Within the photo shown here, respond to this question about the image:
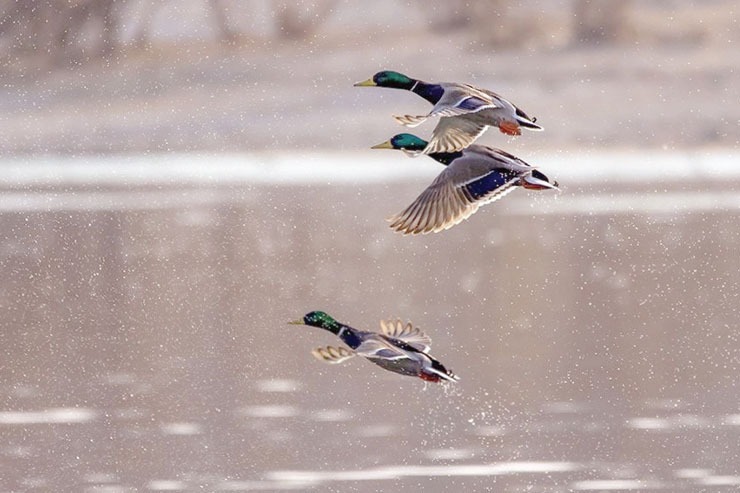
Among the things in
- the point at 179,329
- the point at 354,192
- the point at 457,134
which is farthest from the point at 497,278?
the point at 457,134

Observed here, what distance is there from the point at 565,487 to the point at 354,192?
9.69 metres

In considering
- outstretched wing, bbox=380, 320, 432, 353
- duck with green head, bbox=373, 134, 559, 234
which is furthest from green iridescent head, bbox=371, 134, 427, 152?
outstretched wing, bbox=380, 320, 432, 353

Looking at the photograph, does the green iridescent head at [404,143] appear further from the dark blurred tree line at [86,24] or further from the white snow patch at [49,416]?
the dark blurred tree line at [86,24]

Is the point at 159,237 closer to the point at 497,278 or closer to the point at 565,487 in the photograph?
the point at 497,278

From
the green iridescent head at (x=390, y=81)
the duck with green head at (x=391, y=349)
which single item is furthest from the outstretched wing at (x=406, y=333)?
the green iridescent head at (x=390, y=81)

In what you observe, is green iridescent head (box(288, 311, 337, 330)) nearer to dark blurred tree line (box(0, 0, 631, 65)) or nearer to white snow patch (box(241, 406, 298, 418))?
white snow patch (box(241, 406, 298, 418))

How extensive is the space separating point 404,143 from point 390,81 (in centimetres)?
13

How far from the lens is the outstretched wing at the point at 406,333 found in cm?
329

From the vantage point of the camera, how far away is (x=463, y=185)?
3.18 metres

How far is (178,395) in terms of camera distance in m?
6.23

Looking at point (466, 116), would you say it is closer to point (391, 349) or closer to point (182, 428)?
point (391, 349)

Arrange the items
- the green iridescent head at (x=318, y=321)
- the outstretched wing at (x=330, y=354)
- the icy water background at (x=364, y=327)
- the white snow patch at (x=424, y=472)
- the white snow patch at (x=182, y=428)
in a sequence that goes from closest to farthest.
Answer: the outstretched wing at (x=330, y=354) → the green iridescent head at (x=318, y=321) → the white snow patch at (x=424, y=472) → the icy water background at (x=364, y=327) → the white snow patch at (x=182, y=428)

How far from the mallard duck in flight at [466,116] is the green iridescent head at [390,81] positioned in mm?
15

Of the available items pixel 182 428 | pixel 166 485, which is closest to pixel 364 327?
pixel 182 428
